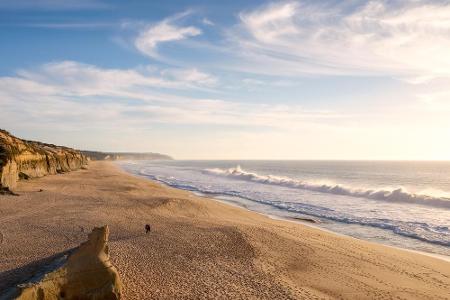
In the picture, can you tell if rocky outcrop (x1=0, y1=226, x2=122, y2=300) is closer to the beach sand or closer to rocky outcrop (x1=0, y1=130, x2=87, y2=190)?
the beach sand

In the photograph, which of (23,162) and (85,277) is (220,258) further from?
(23,162)

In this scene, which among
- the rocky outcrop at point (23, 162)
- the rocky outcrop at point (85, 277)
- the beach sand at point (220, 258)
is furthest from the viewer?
the rocky outcrop at point (23, 162)

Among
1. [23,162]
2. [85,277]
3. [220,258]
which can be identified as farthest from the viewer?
[23,162]

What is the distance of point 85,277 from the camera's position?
34.8ft

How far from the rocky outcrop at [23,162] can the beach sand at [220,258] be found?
26.7 ft

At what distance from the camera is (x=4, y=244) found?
55.9 ft

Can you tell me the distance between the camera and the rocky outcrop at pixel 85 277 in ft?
33.1

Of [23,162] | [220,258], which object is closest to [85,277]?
[220,258]

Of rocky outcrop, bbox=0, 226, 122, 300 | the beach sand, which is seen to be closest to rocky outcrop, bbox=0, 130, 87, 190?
the beach sand

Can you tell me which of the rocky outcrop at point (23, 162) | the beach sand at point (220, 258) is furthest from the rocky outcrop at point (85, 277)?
the rocky outcrop at point (23, 162)

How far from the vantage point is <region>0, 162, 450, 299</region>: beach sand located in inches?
527

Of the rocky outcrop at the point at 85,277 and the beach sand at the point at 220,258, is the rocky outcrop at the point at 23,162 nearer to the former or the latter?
→ the beach sand at the point at 220,258

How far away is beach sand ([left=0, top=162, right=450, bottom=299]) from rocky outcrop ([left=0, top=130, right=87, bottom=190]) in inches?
320

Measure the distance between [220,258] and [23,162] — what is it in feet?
120
